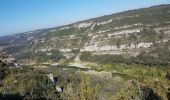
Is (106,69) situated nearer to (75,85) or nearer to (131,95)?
(75,85)

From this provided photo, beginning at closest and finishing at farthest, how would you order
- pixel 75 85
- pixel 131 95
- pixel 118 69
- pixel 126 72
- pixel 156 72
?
pixel 131 95
pixel 75 85
pixel 156 72
pixel 126 72
pixel 118 69

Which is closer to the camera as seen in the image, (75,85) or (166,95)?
(166,95)

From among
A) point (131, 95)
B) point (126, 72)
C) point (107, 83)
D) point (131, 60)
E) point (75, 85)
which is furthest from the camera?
point (131, 60)

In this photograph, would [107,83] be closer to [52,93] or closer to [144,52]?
[52,93]

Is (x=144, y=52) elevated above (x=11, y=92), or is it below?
below

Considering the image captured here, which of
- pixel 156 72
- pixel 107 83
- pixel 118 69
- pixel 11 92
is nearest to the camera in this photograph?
pixel 11 92

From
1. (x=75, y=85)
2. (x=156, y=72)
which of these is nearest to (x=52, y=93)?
(x=75, y=85)

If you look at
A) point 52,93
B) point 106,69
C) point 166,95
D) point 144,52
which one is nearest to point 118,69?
point 106,69

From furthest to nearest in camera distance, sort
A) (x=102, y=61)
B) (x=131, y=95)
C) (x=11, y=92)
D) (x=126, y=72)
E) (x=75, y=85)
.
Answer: (x=102, y=61) < (x=126, y=72) < (x=75, y=85) < (x=11, y=92) < (x=131, y=95)

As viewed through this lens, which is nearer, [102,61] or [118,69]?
[118,69]
